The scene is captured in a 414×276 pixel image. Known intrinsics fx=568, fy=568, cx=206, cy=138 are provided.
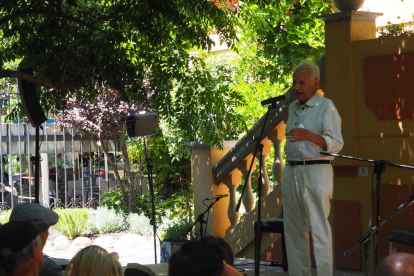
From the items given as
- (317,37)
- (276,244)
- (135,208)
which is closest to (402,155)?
(276,244)

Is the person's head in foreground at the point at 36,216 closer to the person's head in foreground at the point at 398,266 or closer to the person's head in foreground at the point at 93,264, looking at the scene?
the person's head in foreground at the point at 93,264

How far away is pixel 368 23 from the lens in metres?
5.32

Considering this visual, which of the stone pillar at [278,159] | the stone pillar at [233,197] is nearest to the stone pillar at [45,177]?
the stone pillar at [233,197]

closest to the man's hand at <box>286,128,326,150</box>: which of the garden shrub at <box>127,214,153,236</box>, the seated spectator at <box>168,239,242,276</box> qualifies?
the seated spectator at <box>168,239,242,276</box>

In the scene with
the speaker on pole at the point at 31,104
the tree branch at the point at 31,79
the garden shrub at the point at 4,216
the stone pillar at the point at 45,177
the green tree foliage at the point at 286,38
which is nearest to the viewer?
the tree branch at the point at 31,79

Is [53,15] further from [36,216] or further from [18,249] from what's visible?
[18,249]

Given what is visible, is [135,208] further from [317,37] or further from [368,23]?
[368,23]

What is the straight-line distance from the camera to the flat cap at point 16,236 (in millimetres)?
2369

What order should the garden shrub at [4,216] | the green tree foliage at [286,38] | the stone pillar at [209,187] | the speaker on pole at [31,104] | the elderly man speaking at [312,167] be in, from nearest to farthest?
1. the elderly man speaking at [312,167]
2. the speaker on pole at [31,104]
3. the stone pillar at [209,187]
4. the green tree foliage at [286,38]
5. the garden shrub at [4,216]

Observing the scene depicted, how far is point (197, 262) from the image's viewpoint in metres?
2.09

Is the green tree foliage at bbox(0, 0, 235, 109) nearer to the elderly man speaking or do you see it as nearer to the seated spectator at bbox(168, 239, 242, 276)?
the elderly man speaking

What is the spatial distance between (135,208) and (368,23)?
7775 millimetres

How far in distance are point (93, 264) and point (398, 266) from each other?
1.20 meters

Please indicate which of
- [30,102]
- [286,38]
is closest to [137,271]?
[30,102]
